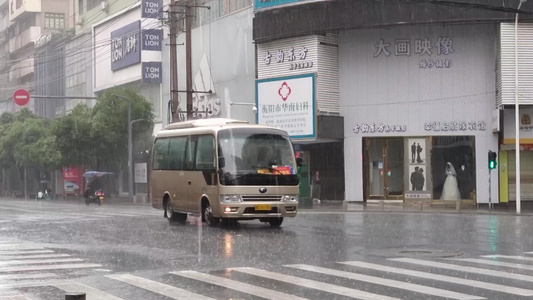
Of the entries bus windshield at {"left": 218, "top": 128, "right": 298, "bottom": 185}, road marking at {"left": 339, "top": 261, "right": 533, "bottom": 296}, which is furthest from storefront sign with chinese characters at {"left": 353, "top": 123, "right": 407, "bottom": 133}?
road marking at {"left": 339, "top": 261, "right": 533, "bottom": 296}

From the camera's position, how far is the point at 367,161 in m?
41.7

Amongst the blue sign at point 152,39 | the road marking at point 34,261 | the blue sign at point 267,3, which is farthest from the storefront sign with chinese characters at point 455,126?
the road marking at point 34,261

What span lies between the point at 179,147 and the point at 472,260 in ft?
40.5

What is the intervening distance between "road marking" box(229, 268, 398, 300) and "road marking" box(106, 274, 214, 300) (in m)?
1.69

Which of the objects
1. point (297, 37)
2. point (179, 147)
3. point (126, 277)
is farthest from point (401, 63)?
point (126, 277)

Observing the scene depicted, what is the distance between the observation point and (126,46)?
63.5 meters

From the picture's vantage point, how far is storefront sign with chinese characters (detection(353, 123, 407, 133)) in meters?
40.5

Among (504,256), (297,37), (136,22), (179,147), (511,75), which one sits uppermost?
(136,22)

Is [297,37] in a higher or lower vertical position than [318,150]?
higher

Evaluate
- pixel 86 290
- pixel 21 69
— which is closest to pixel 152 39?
pixel 21 69

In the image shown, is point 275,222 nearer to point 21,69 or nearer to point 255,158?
point 255,158

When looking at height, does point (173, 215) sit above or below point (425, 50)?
below

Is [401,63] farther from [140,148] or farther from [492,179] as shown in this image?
[140,148]

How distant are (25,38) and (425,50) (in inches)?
2778
